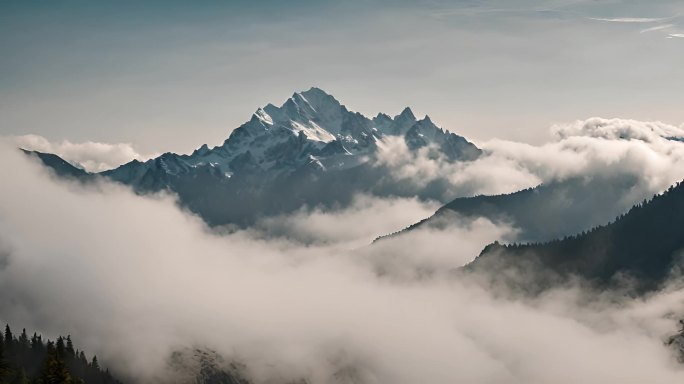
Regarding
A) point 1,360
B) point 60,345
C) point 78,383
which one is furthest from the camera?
point 60,345

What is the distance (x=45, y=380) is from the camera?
109m

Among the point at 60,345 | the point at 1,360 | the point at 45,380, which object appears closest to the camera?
the point at 45,380

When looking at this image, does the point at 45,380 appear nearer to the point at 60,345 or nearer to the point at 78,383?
the point at 78,383

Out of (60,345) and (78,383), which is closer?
(78,383)

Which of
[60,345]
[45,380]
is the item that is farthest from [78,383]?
[45,380]

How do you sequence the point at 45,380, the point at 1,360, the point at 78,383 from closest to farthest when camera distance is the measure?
the point at 45,380 < the point at 1,360 < the point at 78,383

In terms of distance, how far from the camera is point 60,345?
7854 inches

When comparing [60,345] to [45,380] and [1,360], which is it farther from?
[45,380]

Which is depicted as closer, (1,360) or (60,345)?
(1,360)

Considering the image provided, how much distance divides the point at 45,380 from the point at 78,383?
2346 inches

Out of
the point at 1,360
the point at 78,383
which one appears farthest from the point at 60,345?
the point at 1,360

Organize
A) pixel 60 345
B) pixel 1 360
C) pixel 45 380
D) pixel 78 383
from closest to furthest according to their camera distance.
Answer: pixel 45 380
pixel 1 360
pixel 78 383
pixel 60 345

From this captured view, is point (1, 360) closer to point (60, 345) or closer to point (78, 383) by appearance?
point (78, 383)

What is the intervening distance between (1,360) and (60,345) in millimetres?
76542
